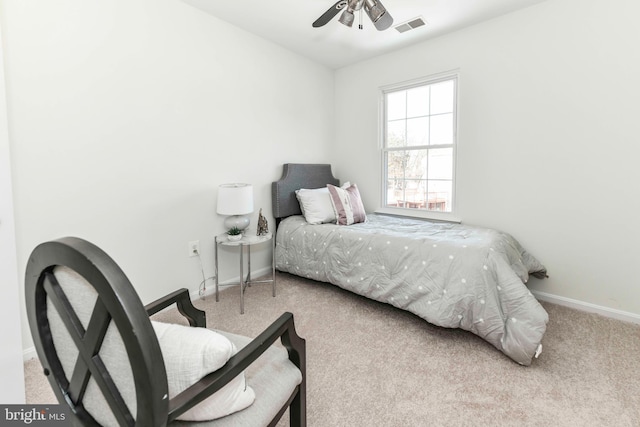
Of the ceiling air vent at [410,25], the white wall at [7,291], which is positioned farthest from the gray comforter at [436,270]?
the white wall at [7,291]

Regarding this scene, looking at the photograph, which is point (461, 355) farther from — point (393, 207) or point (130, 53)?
point (130, 53)

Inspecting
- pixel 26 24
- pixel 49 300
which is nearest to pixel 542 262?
pixel 49 300

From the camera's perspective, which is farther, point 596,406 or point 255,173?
point 255,173

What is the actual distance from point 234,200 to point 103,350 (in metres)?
1.95

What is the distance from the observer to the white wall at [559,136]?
229 cm

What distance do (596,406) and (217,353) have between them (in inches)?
72.4

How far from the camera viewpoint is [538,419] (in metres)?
1.42

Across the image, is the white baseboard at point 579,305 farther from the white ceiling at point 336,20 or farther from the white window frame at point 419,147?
the white ceiling at point 336,20

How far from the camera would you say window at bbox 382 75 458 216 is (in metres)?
3.21

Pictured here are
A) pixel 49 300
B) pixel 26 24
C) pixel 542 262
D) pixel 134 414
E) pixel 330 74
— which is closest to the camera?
pixel 134 414

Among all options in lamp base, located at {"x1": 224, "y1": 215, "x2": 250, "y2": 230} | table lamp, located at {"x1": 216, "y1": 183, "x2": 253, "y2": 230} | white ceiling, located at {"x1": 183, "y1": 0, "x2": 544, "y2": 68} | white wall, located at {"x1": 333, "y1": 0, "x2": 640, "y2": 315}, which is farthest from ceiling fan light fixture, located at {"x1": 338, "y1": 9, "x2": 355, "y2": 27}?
lamp base, located at {"x1": 224, "y1": 215, "x2": 250, "y2": 230}

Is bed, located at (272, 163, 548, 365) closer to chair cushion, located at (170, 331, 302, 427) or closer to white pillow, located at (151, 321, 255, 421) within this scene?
chair cushion, located at (170, 331, 302, 427)

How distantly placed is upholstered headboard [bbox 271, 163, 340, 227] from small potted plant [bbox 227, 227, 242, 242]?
64 centimetres

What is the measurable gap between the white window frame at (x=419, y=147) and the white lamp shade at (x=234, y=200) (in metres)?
1.76
